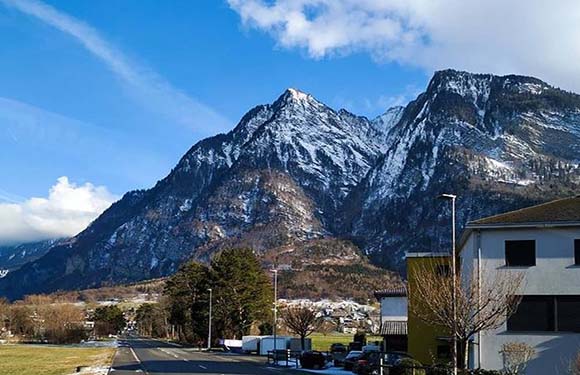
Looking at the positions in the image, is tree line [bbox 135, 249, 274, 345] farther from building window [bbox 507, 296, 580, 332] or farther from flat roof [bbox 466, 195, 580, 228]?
building window [bbox 507, 296, 580, 332]

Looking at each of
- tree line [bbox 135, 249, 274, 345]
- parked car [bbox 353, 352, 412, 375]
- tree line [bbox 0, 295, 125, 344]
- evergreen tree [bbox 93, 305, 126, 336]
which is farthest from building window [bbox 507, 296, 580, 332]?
evergreen tree [bbox 93, 305, 126, 336]

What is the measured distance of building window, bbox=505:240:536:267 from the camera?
38438 mm

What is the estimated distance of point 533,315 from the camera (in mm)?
38062

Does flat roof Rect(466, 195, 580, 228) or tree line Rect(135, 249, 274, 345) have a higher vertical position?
Answer: flat roof Rect(466, 195, 580, 228)

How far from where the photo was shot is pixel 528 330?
3794 cm

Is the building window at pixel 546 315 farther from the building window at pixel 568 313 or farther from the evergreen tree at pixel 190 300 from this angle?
the evergreen tree at pixel 190 300

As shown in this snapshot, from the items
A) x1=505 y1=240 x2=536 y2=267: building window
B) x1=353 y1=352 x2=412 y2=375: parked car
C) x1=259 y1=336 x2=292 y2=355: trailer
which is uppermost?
x1=505 y1=240 x2=536 y2=267: building window

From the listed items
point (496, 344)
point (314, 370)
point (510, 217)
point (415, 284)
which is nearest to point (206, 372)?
point (314, 370)

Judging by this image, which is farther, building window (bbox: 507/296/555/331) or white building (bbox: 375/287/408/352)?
white building (bbox: 375/287/408/352)

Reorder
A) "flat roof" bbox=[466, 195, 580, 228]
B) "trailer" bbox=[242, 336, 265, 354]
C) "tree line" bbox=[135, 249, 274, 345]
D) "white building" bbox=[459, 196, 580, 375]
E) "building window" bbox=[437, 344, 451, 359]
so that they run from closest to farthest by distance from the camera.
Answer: "white building" bbox=[459, 196, 580, 375]
"flat roof" bbox=[466, 195, 580, 228]
"building window" bbox=[437, 344, 451, 359]
"trailer" bbox=[242, 336, 265, 354]
"tree line" bbox=[135, 249, 274, 345]

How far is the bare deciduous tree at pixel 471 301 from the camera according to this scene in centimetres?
3247

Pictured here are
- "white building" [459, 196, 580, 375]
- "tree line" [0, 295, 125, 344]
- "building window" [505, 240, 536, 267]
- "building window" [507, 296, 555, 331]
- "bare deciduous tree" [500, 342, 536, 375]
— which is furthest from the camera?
"tree line" [0, 295, 125, 344]

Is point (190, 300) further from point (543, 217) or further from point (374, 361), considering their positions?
point (543, 217)

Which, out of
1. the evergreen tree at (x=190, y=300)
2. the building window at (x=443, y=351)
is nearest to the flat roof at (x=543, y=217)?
the building window at (x=443, y=351)
